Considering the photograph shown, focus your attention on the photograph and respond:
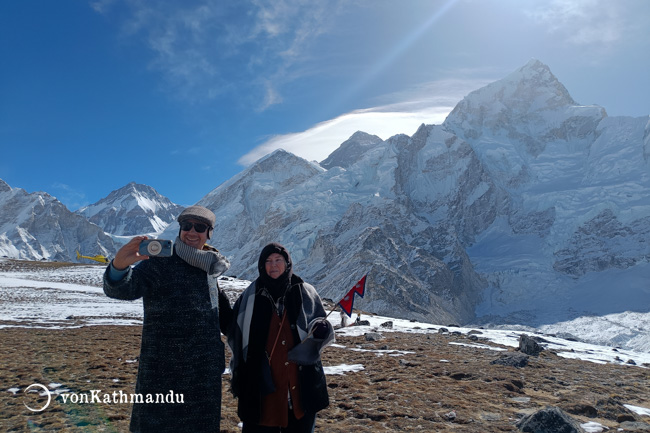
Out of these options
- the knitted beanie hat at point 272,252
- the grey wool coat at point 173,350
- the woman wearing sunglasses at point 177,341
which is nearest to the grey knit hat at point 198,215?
the woman wearing sunglasses at point 177,341

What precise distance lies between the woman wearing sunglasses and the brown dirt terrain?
10.6 feet

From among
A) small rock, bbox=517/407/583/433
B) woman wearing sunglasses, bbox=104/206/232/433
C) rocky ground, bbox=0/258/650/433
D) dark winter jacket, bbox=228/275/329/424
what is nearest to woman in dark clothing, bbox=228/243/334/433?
dark winter jacket, bbox=228/275/329/424

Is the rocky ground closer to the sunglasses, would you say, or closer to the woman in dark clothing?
the woman in dark clothing

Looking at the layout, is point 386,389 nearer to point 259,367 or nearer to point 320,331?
point 320,331

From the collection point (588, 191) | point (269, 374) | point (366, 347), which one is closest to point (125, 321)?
point (366, 347)

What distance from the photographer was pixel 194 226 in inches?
175

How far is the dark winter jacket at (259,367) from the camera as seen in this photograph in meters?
4.47

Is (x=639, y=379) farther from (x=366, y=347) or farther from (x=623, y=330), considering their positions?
(x=623, y=330)

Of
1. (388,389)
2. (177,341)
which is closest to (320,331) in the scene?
(177,341)

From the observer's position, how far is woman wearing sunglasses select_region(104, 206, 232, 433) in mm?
4145

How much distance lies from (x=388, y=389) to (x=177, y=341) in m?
7.33

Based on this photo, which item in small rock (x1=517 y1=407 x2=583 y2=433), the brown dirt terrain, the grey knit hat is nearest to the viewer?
the grey knit hat

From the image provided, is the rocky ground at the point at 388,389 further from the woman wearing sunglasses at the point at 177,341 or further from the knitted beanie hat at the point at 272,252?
the knitted beanie hat at the point at 272,252

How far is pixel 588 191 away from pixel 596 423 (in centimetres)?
21964
